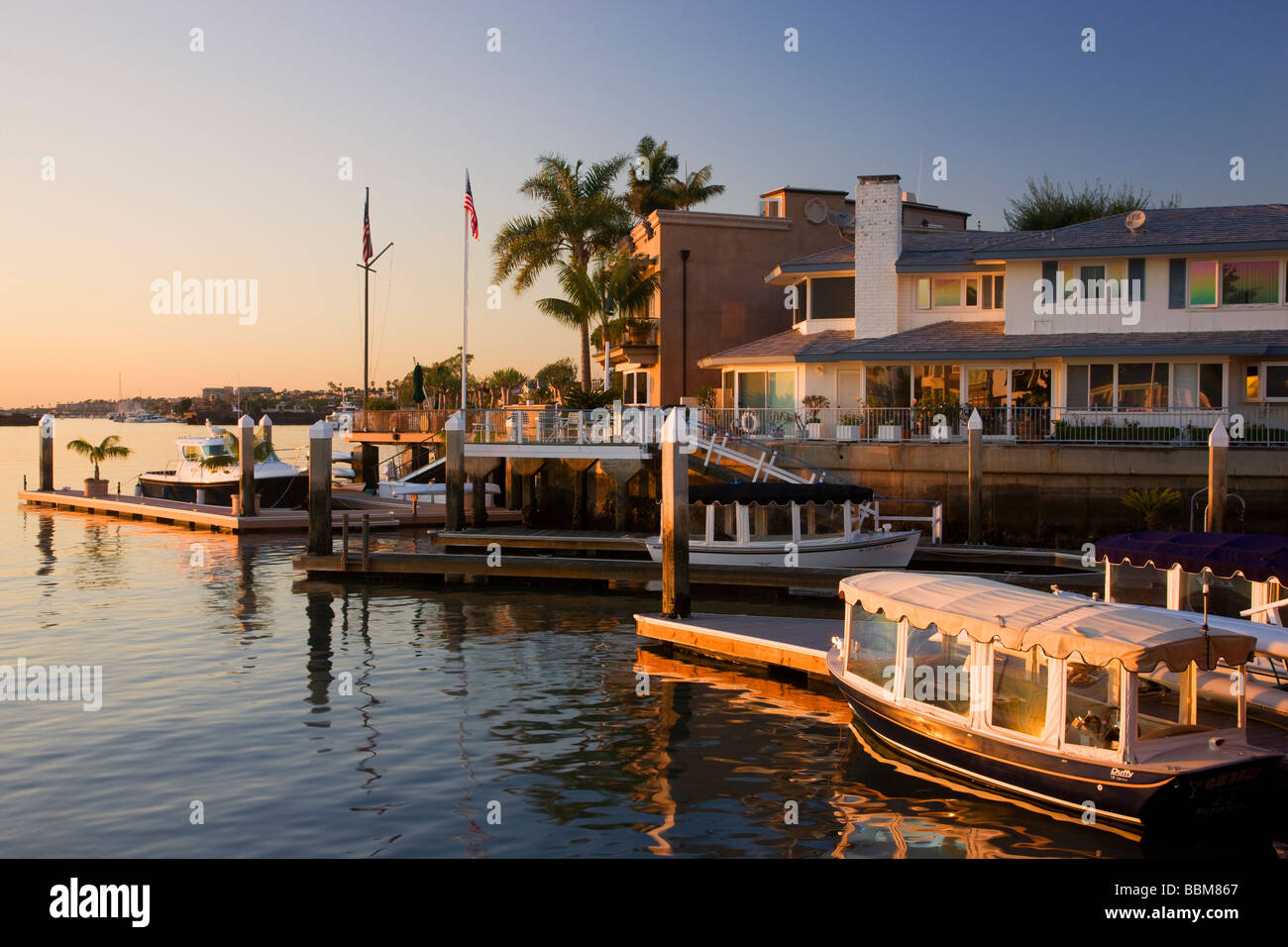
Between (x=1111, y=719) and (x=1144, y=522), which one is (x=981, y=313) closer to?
(x=1144, y=522)

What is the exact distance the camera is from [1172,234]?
36219 millimetres

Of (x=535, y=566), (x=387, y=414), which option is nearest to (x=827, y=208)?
(x=387, y=414)

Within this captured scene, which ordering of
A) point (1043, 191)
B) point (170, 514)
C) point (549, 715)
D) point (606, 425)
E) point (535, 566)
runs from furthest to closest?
point (1043, 191), point (170, 514), point (606, 425), point (535, 566), point (549, 715)

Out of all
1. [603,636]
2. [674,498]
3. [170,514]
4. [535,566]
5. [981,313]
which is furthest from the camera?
[170,514]

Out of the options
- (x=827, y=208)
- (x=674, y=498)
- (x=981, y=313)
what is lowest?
(x=674, y=498)

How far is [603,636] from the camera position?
76.3ft

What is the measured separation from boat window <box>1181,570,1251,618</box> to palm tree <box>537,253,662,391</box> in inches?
1249

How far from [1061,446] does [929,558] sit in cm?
618

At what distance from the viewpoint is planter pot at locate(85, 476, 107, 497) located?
50.2 metres

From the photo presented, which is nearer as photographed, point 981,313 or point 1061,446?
point 1061,446

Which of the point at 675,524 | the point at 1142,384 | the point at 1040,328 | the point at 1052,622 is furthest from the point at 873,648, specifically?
the point at 1040,328

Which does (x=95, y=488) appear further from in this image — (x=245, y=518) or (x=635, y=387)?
(x=635, y=387)

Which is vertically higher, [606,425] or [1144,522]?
[606,425]

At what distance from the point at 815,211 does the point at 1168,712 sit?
38.5 metres
